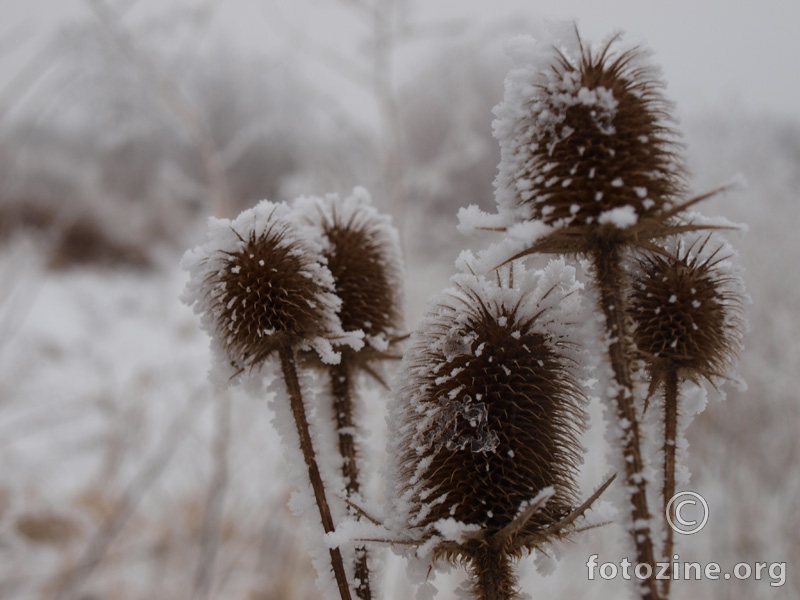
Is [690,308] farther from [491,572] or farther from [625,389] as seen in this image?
[491,572]

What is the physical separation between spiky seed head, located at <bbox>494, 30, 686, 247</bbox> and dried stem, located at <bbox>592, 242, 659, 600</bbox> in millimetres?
44

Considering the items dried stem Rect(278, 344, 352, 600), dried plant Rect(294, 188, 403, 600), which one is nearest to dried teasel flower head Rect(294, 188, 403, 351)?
dried plant Rect(294, 188, 403, 600)

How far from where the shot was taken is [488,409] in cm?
55

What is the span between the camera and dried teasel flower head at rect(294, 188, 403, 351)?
725 millimetres

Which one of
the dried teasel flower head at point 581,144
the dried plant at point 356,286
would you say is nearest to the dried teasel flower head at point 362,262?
the dried plant at point 356,286

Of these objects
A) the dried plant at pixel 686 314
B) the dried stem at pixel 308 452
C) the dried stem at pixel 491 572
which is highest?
the dried plant at pixel 686 314

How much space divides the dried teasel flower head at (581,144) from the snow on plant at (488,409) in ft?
0.30

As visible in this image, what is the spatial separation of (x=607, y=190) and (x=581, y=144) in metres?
0.05

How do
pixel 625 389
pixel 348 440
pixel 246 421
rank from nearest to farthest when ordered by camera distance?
pixel 625 389 < pixel 348 440 < pixel 246 421

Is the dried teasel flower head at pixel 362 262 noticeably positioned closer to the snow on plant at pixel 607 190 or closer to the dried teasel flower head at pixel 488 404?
the dried teasel flower head at pixel 488 404

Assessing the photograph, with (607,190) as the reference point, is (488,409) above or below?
below

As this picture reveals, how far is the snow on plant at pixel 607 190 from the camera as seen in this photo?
439 millimetres

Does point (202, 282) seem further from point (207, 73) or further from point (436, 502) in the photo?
point (207, 73)

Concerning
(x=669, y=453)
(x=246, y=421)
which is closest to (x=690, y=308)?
(x=669, y=453)
